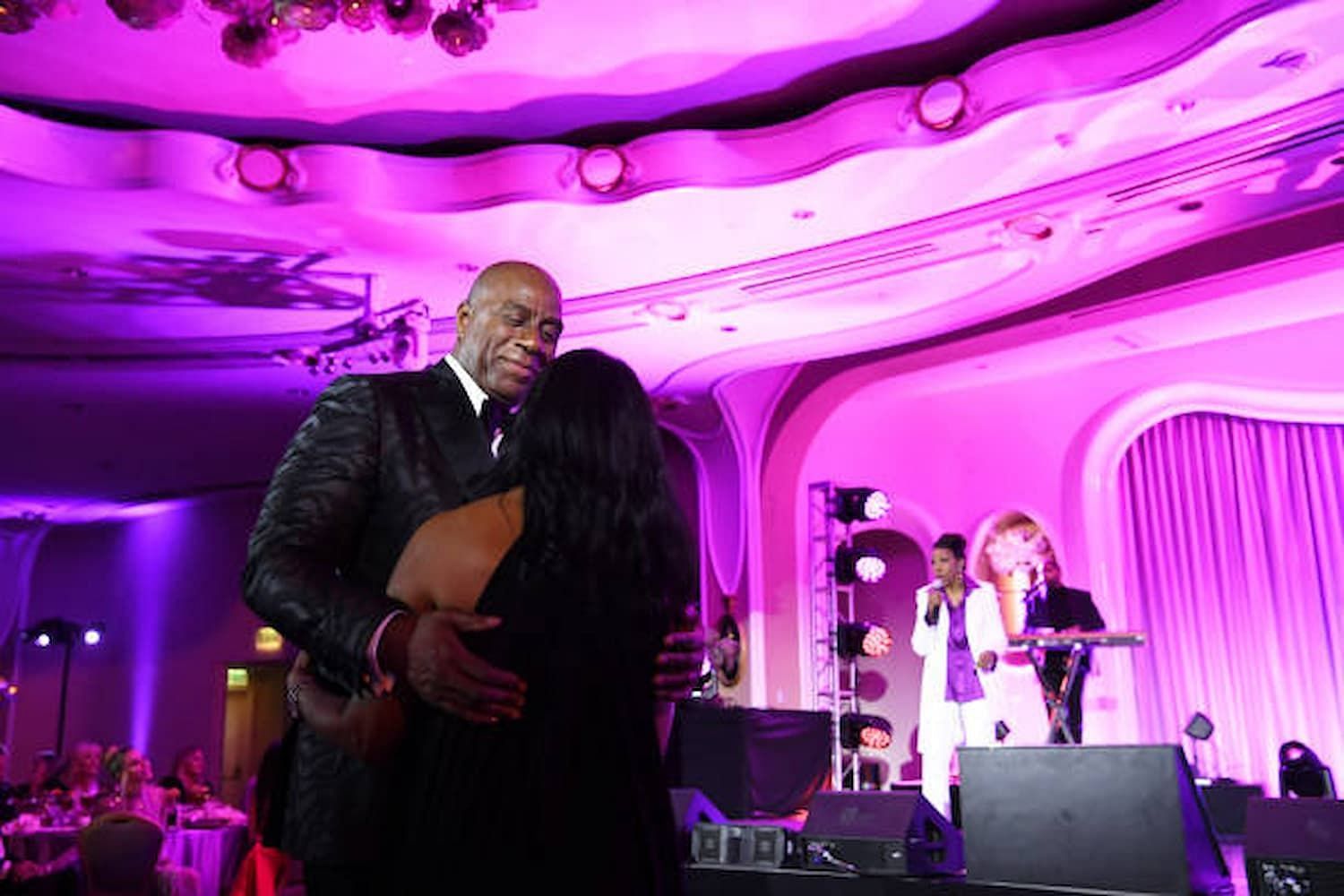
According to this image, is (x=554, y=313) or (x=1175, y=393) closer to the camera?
(x=554, y=313)

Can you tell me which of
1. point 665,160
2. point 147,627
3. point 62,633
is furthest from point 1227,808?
point 62,633

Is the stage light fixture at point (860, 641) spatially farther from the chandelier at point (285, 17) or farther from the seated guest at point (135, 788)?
the chandelier at point (285, 17)

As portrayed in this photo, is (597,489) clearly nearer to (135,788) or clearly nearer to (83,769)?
(135,788)

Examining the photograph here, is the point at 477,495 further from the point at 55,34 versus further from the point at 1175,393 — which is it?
the point at 1175,393

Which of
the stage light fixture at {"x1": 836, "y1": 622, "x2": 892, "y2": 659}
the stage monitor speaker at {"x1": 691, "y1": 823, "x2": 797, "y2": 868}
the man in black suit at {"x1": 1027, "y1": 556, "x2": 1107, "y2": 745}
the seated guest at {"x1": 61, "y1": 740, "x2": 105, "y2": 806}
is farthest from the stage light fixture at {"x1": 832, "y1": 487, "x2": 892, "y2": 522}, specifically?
the stage monitor speaker at {"x1": 691, "y1": 823, "x2": 797, "y2": 868}

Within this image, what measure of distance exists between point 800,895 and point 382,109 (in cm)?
514

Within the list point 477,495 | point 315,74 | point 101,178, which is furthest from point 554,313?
point 101,178

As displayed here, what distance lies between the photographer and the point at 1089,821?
317cm

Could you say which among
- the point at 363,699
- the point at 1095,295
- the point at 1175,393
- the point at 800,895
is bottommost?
the point at 800,895

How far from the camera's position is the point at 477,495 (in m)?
1.58

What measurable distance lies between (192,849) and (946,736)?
15.4 ft

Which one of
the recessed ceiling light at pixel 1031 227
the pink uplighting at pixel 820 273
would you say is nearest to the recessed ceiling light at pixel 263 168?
the pink uplighting at pixel 820 273

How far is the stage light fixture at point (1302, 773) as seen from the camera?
7426 mm

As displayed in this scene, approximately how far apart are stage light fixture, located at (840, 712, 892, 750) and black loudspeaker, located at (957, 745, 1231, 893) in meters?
6.40
